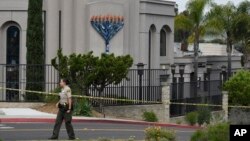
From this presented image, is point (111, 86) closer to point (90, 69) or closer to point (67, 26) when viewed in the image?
point (90, 69)

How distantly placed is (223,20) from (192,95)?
2461 cm

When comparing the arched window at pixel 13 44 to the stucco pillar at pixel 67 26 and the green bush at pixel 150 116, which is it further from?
the green bush at pixel 150 116

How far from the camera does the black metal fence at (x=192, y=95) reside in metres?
37.3

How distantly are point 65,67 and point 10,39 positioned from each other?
378 inches

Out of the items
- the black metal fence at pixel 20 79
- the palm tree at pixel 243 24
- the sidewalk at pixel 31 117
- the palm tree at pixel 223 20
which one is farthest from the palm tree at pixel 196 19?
the sidewalk at pixel 31 117

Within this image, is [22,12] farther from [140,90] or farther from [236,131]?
[236,131]

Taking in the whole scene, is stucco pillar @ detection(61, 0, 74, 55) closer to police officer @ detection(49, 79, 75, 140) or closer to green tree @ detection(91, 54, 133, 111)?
green tree @ detection(91, 54, 133, 111)

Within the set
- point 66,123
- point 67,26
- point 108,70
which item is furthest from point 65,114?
point 67,26

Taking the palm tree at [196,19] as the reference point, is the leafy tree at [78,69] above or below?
below

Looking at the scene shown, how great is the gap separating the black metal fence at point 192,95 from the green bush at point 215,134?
19667mm

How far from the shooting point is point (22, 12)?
38656 mm

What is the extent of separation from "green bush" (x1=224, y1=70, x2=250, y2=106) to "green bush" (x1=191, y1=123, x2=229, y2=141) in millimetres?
23324

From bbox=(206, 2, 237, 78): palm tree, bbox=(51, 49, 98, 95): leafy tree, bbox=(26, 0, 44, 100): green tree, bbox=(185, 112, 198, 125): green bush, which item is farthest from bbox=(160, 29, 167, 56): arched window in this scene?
bbox=(51, 49, 98, 95): leafy tree

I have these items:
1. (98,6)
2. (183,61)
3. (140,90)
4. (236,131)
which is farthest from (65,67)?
(183,61)
